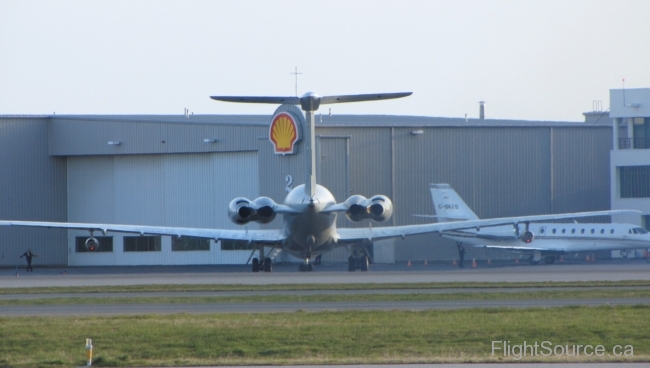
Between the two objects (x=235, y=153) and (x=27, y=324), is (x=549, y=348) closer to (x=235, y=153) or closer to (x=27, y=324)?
(x=27, y=324)

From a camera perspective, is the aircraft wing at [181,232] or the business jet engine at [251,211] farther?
the aircraft wing at [181,232]

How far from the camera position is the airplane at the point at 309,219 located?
117 ft

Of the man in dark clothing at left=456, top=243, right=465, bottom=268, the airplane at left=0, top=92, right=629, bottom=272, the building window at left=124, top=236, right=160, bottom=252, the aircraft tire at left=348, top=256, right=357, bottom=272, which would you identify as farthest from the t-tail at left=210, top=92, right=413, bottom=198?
the building window at left=124, top=236, right=160, bottom=252

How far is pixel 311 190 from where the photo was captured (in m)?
37.8

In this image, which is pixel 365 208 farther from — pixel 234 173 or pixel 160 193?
pixel 160 193

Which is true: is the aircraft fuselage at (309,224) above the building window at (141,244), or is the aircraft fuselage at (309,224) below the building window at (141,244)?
above

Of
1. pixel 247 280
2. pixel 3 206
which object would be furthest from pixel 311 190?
pixel 3 206

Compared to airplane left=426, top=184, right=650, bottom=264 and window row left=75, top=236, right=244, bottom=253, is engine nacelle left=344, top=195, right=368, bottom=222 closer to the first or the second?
airplane left=426, top=184, right=650, bottom=264

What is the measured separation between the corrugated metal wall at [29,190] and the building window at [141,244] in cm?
483

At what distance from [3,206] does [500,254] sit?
3104 cm

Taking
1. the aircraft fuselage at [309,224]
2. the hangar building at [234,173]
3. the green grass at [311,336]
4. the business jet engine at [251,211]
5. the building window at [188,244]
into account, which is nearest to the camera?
the green grass at [311,336]

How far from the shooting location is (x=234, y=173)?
5375cm

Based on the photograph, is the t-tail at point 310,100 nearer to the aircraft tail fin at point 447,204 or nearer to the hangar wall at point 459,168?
the hangar wall at point 459,168

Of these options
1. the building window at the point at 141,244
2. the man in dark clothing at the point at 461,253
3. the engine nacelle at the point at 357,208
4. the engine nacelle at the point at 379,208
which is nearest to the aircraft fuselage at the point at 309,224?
the engine nacelle at the point at 357,208
